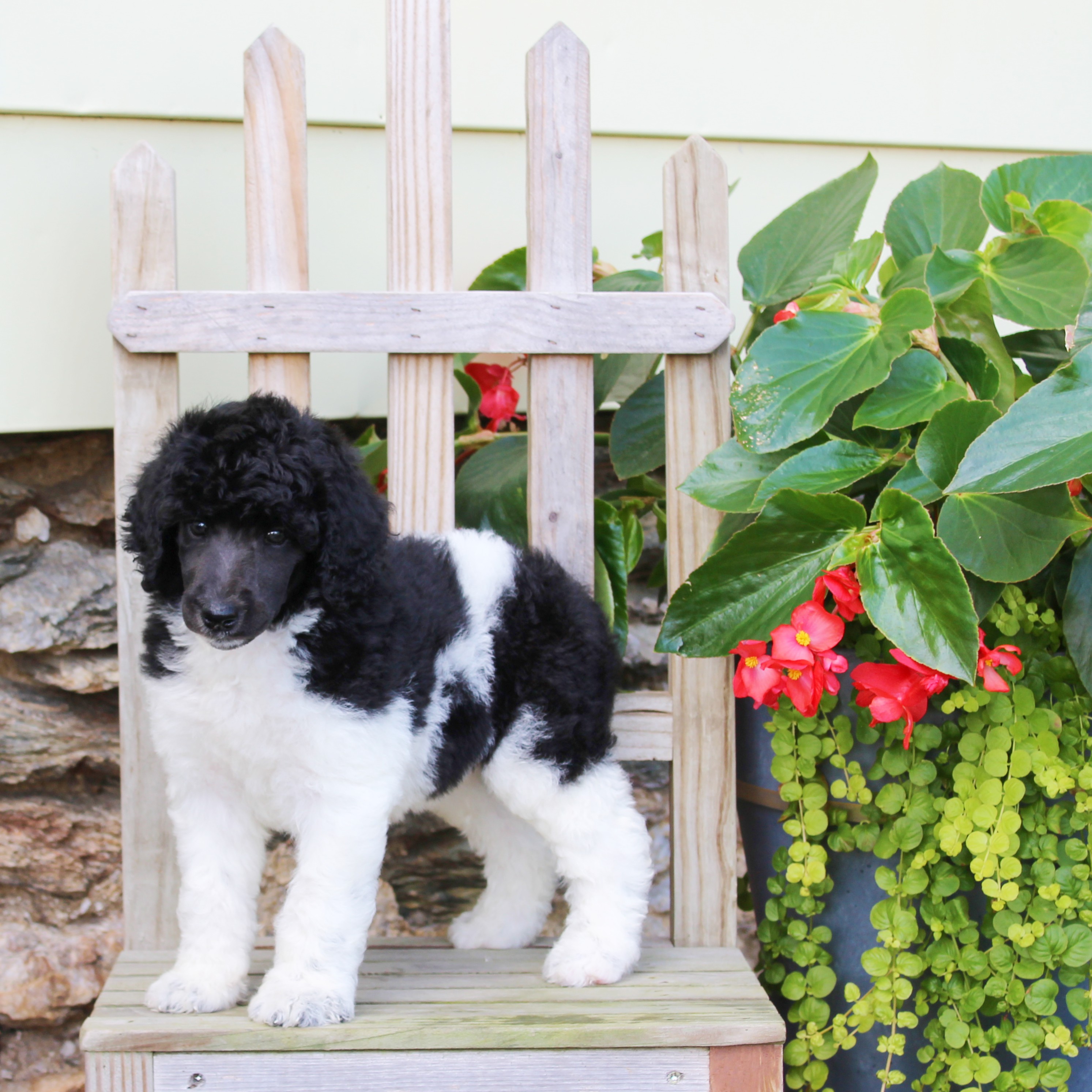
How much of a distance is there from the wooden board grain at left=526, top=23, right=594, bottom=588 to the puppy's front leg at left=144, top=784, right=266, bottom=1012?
0.78 metres

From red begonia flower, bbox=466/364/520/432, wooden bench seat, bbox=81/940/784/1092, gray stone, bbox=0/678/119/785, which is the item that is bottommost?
wooden bench seat, bbox=81/940/784/1092

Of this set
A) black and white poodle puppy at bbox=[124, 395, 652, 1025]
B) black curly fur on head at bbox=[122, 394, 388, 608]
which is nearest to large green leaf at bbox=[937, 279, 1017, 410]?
black and white poodle puppy at bbox=[124, 395, 652, 1025]

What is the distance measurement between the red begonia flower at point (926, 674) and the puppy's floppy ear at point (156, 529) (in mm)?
1164

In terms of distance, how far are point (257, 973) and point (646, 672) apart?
1215 mm

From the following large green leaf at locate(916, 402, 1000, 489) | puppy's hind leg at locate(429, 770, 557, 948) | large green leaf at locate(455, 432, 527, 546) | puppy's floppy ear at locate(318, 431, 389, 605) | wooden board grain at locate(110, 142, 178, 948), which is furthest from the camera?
large green leaf at locate(455, 432, 527, 546)

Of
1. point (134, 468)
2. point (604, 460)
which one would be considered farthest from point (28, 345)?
point (604, 460)

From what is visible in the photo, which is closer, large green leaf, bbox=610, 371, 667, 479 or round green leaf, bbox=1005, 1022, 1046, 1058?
round green leaf, bbox=1005, 1022, 1046, 1058

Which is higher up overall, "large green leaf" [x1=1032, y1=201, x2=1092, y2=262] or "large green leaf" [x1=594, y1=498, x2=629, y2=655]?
"large green leaf" [x1=1032, y1=201, x2=1092, y2=262]

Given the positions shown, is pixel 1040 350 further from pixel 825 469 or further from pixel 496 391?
pixel 496 391

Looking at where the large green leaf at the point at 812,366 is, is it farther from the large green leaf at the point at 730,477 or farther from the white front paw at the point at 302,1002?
the white front paw at the point at 302,1002

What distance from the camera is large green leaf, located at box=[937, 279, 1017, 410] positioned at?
1.95 meters

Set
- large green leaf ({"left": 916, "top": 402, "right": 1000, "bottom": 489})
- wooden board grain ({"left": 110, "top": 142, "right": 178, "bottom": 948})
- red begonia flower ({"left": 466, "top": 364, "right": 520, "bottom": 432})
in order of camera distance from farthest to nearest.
Result: red begonia flower ({"left": 466, "top": 364, "right": 520, "bottom": 432}) < wooden board grain ({"left": 110, "top": 142, "right": 178, "bottom": 948}) < large green leaf ({"left": 916, "top": 402, "right": 1000, "bottom": 489})

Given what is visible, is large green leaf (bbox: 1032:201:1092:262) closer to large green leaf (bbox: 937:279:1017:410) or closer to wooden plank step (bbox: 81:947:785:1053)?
large green leaf (bbox: 937:279:1017:410)

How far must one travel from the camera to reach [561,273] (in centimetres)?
213
